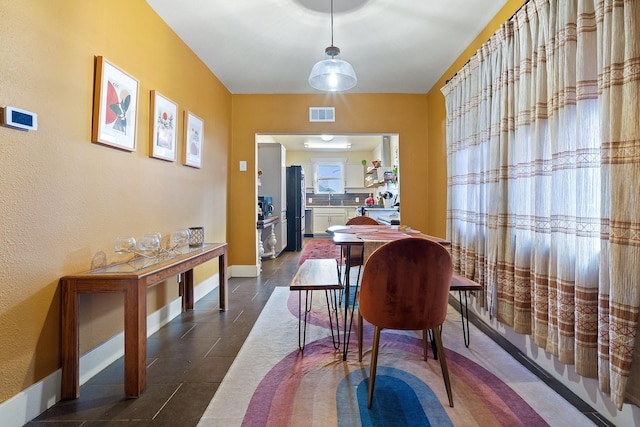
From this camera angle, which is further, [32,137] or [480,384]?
[480,384]

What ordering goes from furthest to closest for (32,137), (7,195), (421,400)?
1. (421,400)
2. (32,137)
3. (7,195)

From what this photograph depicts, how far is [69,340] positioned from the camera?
5.10 ft

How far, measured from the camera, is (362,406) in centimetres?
148

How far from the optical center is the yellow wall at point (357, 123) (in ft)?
13.7

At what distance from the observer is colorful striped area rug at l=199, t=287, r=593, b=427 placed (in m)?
1.41

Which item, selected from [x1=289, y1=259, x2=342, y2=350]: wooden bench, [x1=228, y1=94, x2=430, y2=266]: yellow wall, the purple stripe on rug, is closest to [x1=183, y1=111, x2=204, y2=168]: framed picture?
[x1=228, y1=94, x2=430, y2=266]: yellow wall

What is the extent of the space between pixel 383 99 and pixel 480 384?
11.8 feet

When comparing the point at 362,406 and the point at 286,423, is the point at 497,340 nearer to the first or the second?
the point at 362,406

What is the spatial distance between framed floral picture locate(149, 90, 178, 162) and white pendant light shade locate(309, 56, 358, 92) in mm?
1247

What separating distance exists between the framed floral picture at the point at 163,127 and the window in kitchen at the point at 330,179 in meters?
6.71

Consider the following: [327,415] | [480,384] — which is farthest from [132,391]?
[480,384]

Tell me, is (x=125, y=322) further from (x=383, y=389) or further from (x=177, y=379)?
(x=383, y=389)

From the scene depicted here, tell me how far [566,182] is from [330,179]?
7865 mm

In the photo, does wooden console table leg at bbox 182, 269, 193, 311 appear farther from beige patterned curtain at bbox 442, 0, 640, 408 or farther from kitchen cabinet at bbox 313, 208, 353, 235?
kitchen cabinet at bbox 313, 208, 353, 235
